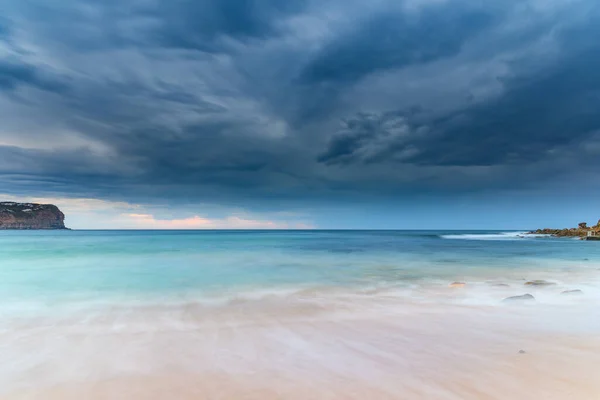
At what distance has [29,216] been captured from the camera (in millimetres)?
136250

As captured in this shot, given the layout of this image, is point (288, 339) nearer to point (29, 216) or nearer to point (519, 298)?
point (519, 298)

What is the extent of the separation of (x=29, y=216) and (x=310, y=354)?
172388mm

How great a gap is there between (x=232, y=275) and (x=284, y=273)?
2183 millimetres

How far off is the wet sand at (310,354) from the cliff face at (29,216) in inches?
6557

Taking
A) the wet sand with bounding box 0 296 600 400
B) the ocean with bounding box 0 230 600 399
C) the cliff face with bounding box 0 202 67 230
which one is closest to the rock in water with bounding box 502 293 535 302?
the ocean with bounding box 0 230 600 399

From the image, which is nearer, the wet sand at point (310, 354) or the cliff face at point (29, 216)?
the wet sand at point (310, 354)

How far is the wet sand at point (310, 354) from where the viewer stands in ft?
12.2

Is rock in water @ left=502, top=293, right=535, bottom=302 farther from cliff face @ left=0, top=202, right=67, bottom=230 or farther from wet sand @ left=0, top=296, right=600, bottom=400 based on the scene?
cliff face @ left=0, top=202, right=67, bottom=230

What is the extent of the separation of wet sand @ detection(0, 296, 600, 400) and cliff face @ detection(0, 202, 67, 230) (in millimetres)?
166544

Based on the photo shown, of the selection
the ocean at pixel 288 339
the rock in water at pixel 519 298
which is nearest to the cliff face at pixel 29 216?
the ocean at pixel 288 339

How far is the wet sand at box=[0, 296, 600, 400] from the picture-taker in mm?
3715

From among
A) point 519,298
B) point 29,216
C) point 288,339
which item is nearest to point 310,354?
point 288,339

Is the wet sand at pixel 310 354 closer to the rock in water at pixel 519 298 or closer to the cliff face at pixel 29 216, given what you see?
the rock in water at pixel 519 298

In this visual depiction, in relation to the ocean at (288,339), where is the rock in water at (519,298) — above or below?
above
